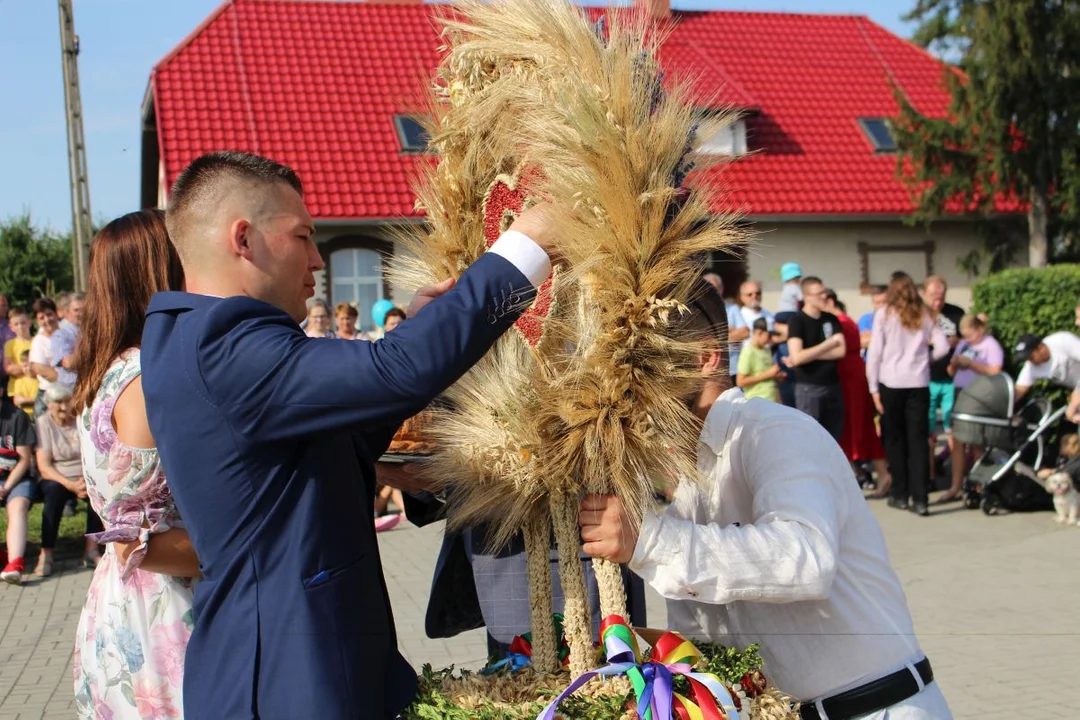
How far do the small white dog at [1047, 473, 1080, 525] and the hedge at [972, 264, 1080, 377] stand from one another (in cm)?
259

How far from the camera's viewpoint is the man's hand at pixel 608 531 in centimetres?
189

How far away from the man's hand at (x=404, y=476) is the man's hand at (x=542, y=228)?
29.7 inches

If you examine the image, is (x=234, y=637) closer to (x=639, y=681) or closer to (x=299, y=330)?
(x=299, y=330)

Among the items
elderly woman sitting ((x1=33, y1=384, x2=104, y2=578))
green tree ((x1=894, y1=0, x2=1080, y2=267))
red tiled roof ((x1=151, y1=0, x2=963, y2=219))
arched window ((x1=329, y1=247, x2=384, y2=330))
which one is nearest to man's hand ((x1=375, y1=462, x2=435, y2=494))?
elderly woman sitting ((x1=33, y1=384, x2=104, y2=578))

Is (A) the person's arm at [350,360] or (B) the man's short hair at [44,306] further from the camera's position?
(B) the man's short hair at [44,306]

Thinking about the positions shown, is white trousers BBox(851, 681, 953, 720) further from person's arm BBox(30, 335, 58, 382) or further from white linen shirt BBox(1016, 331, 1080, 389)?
person's arm BBox(30, 335, 58, 382)

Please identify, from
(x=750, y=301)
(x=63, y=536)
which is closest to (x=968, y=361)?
(x=750, y=301)

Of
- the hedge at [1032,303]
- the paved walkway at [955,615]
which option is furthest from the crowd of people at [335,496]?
the hedge at [1032,303]

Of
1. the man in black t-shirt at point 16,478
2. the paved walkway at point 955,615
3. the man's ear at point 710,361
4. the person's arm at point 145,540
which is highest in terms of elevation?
the man's ear at point 710,361

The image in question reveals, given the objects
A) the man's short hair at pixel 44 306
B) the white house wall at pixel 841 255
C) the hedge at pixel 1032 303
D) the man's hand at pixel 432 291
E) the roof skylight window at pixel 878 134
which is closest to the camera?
the man's hand at pixel 432 291

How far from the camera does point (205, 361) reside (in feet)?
5.82

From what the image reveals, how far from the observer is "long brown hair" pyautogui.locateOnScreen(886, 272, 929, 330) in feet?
29.7

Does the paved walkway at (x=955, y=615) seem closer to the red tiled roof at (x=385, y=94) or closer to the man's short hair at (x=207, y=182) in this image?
the man's short hair at (x=207, y=182)

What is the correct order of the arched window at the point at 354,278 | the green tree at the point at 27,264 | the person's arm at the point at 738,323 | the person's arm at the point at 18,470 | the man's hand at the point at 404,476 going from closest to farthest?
the man's hand at the point at 404,476
the person's arm at the point at 18,470
the person's arm at the point at 738,323
the arched window at the point at 354,278
the green tree at the point at 27,264
